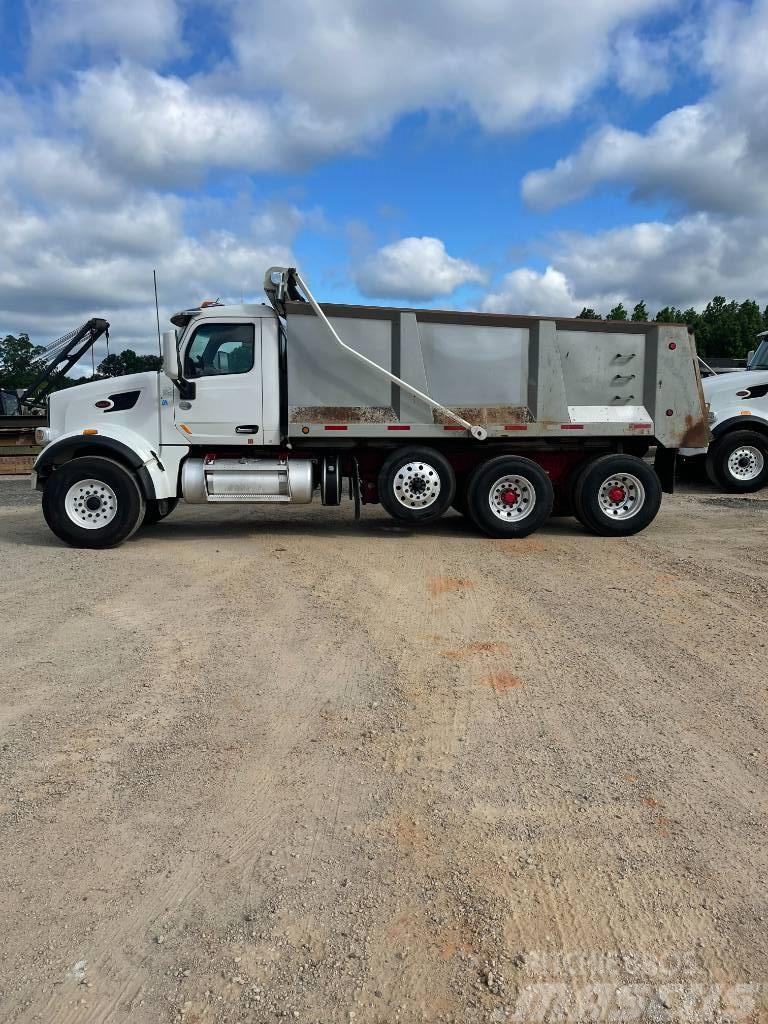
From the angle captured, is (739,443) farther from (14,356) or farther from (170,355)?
(14,356)

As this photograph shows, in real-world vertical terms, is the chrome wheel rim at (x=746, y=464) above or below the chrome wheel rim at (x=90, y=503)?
above

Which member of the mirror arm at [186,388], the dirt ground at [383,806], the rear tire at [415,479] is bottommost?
the dirt ground at [383,806]

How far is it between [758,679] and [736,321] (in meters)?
52.9

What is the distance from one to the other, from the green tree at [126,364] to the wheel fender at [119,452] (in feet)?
3.00

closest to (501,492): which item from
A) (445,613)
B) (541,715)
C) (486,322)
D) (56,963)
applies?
(486,322)

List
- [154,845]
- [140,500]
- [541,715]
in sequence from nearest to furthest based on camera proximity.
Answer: [154,845], [541,715], [140,500]

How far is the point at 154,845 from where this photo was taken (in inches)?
116

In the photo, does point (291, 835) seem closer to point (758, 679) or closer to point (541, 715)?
point (541, 715)

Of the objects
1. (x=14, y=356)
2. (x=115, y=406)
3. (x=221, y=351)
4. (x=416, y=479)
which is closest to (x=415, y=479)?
(x=416, y=479)

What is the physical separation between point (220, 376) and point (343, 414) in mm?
1569

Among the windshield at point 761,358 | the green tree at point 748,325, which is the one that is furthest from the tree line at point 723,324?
the windshield at point 761,358

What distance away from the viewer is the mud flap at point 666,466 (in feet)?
32.0

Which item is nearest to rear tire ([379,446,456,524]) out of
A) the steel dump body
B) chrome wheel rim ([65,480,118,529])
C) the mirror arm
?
the steel dump body

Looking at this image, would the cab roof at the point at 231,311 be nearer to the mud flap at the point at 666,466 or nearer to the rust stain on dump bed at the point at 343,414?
the rust stain on dump bed at the point at 343,414
